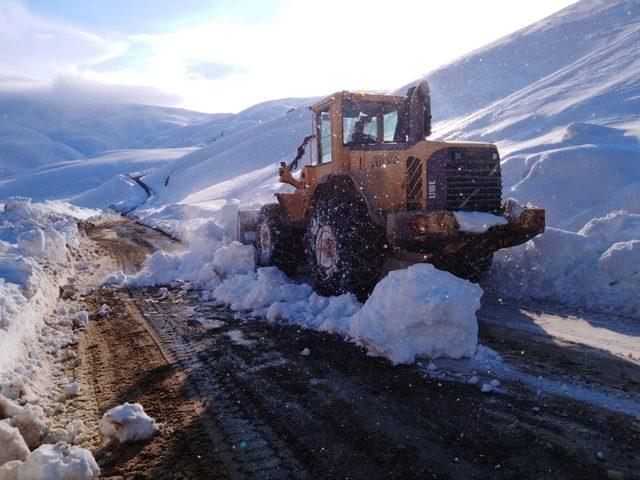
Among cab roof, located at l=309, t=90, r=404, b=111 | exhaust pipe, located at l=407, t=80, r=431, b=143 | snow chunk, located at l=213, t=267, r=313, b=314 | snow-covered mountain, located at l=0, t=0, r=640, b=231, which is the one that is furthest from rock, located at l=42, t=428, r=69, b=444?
snow-covered mountain, located at l=0, t=0, r=640, b=231

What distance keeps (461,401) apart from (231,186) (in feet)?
101

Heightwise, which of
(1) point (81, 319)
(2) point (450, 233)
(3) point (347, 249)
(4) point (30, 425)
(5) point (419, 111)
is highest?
(5) point (419, 111)

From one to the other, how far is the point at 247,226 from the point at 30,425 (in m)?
6.92

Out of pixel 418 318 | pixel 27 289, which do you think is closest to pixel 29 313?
pixel 27 289

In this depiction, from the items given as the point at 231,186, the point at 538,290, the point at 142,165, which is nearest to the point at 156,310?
the point at 538,290

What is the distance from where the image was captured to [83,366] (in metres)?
4.30

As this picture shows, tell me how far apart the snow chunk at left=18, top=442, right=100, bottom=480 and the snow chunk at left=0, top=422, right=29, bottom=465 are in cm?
18

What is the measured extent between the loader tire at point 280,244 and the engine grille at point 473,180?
3.23 m

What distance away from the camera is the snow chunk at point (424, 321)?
13.2 feet

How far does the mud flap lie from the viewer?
30.9ft

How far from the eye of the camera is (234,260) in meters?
8.11

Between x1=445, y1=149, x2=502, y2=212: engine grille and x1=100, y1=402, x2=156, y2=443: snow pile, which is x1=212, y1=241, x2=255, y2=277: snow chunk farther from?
x1=100, y1=402, x2=156, y2=443: snow pile

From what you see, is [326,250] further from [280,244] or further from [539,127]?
[539,127]

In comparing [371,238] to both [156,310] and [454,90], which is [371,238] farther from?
[454,90]
